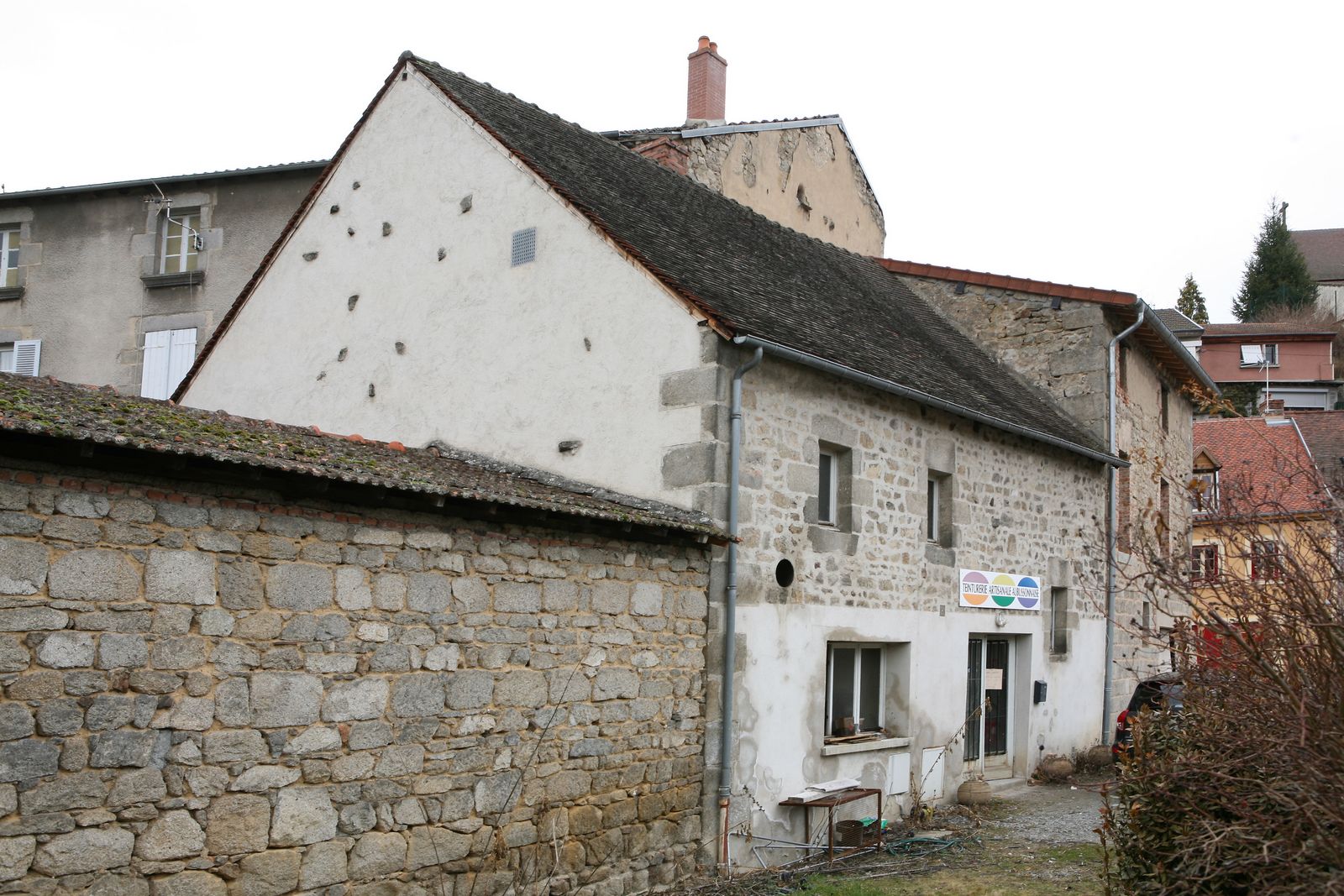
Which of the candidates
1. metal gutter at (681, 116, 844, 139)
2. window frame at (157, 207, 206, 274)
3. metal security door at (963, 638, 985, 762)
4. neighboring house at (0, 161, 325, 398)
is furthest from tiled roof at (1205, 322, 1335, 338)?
window frame at (157, 207, 206, 274)

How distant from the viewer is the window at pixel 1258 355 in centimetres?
4772

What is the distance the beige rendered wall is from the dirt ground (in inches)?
350

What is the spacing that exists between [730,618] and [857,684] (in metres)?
2.42

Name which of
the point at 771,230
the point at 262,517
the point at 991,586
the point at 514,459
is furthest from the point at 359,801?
the point at 771,230

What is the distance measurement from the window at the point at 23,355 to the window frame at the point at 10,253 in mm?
898

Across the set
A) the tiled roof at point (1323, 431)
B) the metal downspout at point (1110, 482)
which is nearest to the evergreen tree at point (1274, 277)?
the tiled roof at point (1323, 431)

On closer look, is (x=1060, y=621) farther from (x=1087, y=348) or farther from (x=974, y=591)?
(x=1087, y=348)

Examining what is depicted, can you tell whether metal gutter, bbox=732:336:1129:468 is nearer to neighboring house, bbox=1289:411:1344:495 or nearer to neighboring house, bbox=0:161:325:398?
neighboring house, bbox=0:161:325:398

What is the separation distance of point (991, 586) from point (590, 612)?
5.99 metres

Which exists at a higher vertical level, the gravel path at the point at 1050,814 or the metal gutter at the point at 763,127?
the metal gutter at the point at 763,127

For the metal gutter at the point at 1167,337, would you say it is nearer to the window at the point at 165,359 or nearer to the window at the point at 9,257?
the window at the point at 165,359

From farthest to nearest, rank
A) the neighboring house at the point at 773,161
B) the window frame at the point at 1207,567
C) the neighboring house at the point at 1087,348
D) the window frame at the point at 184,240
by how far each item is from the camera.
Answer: the window frame at the point at 184,240
the neighboring house at the point at 773,161
the neighboring house at the point at 1087,348
the window frame at the point at 1207,567

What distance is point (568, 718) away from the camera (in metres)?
8.27

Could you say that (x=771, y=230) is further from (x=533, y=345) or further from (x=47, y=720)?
(x=47, y=720)
